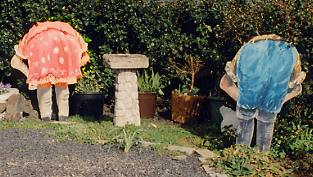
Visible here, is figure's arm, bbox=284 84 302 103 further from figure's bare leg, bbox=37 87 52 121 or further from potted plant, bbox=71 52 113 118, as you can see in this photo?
figure's bare leg, bbox=37 87 52 121

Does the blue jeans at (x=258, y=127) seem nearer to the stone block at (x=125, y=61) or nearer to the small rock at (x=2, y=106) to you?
the stone block at (x=125, y=61)

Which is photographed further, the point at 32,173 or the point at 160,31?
the point at 160,31

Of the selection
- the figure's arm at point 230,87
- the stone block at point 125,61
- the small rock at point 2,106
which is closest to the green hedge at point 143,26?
the small rock at point 2,106

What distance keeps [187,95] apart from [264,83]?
2.54 metres

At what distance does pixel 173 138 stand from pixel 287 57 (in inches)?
77.9

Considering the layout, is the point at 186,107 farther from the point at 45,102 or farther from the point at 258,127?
the point at 258,127

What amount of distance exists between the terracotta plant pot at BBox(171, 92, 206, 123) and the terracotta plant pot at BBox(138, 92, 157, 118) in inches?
13.8

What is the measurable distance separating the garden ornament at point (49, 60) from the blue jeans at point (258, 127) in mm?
2950

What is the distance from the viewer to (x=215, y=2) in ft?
30.5

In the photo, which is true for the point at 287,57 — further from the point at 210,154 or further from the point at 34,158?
the point at 34,158

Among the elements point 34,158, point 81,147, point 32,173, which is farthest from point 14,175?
point 81,147

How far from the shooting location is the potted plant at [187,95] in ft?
30.2

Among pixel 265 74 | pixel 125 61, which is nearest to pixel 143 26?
pixel 125 61

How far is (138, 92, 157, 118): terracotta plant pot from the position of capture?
9332 mm
